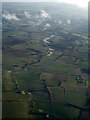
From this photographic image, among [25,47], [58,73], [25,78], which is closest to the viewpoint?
[25,78]

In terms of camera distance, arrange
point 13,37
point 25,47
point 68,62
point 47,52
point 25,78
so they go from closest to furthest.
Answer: point 25,78, point 68,62, point 47,52, point 25,47, point 13,37

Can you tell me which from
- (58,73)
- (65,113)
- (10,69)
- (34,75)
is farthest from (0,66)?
(65,113)

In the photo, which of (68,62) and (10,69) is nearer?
(10,69)

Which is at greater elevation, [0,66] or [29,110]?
[0,66]

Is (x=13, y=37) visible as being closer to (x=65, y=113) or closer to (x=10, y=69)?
(x=10, y=69)

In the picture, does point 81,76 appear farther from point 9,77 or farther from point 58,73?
point 9,77

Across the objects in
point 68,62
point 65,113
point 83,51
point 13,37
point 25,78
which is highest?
point 13,37

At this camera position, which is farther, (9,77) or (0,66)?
(0,66)

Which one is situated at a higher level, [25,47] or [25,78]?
[25,47]

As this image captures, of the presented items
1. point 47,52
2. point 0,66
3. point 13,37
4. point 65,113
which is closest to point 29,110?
point 65,113
